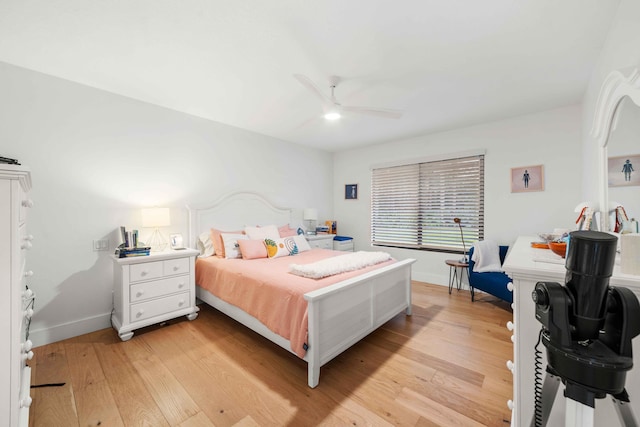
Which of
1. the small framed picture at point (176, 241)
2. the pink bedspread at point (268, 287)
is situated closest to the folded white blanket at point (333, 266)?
the pink bedspread at point (268, 287)

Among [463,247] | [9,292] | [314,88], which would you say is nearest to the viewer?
[9,292]

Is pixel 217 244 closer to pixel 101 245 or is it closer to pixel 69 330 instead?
pixel 101 245

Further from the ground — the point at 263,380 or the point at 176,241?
the point at 176,241

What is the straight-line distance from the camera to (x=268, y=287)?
2.12 meters

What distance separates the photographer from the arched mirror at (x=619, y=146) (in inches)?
47.1

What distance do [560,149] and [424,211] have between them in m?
1.76

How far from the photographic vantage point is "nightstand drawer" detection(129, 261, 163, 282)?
7.98 feet

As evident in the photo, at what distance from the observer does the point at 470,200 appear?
147 inches

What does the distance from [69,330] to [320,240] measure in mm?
3160

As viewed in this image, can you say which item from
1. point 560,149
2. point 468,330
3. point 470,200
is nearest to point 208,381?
point 468,330

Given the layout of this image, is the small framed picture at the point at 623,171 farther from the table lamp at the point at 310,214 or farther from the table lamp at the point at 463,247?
the table lamp at the point at 310,214

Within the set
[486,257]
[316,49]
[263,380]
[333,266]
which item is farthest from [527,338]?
[486,257]

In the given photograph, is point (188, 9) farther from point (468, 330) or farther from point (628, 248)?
point (468, 330)

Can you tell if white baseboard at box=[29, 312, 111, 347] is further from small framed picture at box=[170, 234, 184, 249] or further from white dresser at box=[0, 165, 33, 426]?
white dresser at box=[0, 165, 33, 426]
